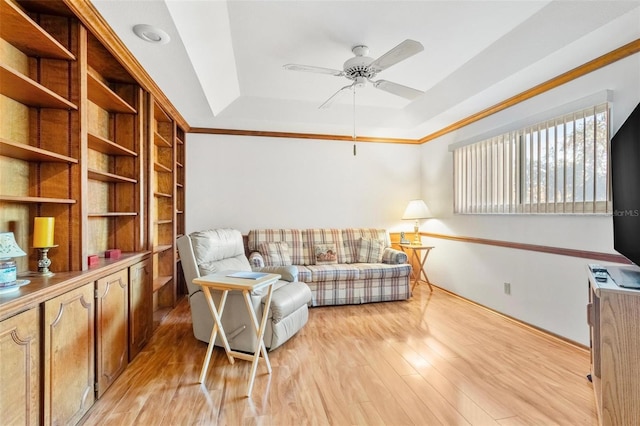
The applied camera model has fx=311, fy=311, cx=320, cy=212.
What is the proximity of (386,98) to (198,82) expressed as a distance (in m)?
2.19

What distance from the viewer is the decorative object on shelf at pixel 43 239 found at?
166 cm

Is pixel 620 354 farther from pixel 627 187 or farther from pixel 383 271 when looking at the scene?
Result: pixel 383 271

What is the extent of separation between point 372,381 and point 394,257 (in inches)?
88.0

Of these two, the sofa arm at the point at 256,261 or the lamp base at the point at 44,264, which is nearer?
the lamp base at the point at 44,264

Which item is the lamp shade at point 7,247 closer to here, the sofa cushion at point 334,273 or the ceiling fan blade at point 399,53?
the ceiling fan blade at point 399,53

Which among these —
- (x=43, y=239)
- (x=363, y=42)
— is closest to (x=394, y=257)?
(x=363, y=42)

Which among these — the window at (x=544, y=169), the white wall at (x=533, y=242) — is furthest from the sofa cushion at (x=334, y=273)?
the window at (x=544, y=169)

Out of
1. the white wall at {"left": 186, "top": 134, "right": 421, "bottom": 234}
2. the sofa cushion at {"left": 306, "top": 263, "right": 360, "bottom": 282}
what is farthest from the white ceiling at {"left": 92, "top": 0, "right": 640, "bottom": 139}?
the sofa cushion at {"left": 306, "top": 263, "right": 360, "bottom": 282}

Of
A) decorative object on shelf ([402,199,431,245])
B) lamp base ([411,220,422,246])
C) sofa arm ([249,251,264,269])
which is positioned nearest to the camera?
sofa arm ([249,251,264,269])

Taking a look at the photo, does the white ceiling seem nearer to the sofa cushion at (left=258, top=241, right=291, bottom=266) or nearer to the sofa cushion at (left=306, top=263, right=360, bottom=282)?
the sofa cushion at (left=258, top=241, right=291, bottom=266)

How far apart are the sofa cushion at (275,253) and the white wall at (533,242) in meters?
2.32

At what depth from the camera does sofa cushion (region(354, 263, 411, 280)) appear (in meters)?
4.00

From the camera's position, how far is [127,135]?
9.07ft

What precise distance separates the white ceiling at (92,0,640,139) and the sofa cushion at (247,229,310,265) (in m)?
1.75
